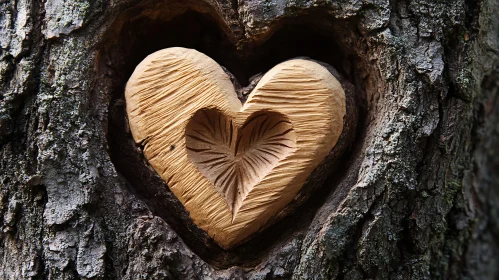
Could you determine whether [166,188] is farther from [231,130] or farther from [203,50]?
[203,50]

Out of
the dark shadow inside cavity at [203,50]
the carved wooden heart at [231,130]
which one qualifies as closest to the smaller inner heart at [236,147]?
the carved wooden heart at [231,130]

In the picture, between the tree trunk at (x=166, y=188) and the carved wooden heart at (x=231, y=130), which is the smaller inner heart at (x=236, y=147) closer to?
the carved wooden heart at (x=231, y=130)

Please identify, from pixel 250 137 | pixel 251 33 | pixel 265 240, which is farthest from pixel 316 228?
pixel 251 33

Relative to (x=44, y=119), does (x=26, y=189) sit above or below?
below

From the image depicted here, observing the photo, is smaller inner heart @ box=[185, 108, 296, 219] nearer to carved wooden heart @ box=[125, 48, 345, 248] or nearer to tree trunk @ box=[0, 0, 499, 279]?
carved wooden heart @ box=[125, 48, 345, 248]

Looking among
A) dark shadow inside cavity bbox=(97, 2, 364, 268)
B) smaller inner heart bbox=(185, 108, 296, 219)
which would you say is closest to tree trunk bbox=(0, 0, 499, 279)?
dark shadow inside cavity bbox=(97, 2, 364, 268)

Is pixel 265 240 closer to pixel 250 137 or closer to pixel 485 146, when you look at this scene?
pixel 250 137
